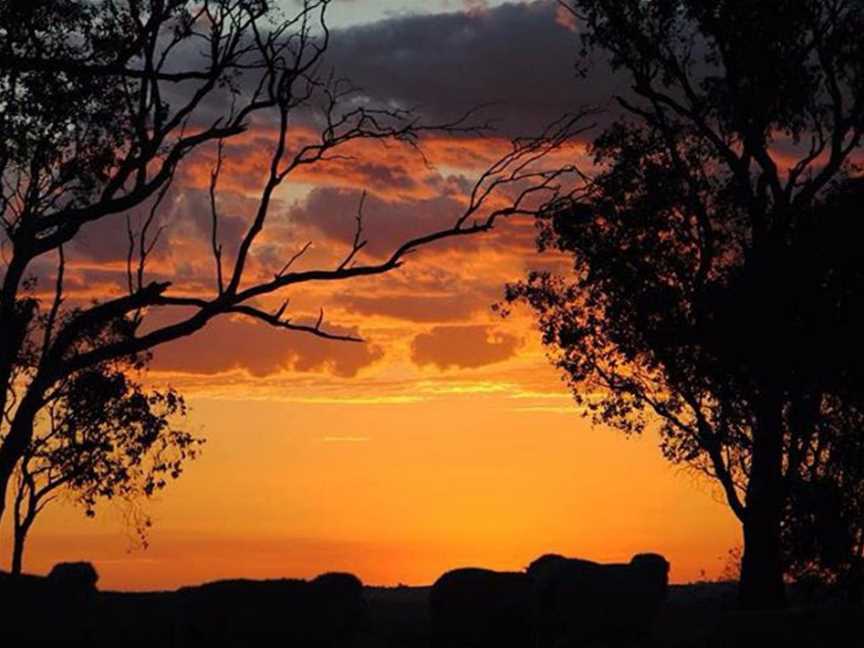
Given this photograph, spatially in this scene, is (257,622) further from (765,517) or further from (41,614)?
(765,517)

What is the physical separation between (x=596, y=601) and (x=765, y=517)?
6.20 metres

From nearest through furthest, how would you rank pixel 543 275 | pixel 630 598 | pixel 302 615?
1. pixel 302 615
2. pixel 630 598
3. pixel 543 275

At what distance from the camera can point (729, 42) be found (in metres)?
41.6

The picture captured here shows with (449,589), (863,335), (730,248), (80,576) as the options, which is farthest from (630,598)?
(80,576)

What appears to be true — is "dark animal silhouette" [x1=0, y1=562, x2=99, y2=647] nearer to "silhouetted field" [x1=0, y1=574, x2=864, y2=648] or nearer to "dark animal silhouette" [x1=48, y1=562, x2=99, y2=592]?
"silhouetted field" [x1=0, y1=574, x2=864, y2=648]

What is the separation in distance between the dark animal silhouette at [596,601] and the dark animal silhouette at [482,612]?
1741mm

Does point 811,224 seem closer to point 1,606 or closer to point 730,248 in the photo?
point 730,248

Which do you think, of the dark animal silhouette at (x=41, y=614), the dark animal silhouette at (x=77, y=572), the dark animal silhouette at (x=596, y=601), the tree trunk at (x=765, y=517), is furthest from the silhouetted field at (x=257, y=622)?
the dark animal silhouette at (x=77, y=572)

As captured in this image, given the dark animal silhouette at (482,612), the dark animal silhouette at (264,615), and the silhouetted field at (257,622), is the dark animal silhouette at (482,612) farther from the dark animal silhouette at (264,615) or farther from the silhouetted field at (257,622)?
the dark animal silhouette at (264,615)

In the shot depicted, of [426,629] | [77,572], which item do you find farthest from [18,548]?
[426,629]

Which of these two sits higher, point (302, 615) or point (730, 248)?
point (730, 248)

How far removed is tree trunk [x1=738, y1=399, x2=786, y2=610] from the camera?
130ft

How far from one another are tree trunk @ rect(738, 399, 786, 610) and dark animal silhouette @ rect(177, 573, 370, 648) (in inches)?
518

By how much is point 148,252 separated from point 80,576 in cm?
2027
